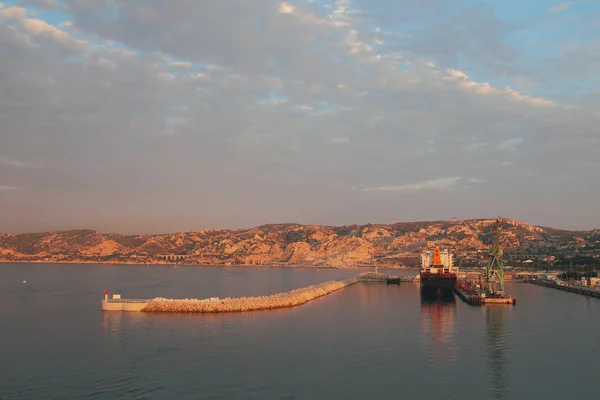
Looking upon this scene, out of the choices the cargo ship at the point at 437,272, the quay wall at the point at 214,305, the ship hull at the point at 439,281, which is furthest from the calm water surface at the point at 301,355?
the cargo ship at the point at 437,272

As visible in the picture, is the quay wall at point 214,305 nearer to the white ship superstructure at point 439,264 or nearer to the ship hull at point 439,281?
the ship hull at point 439,281

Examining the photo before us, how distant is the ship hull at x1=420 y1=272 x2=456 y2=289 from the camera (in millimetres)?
81312

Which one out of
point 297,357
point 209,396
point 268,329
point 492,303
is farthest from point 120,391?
point 492,303

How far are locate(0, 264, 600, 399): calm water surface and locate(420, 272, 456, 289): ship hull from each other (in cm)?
2712

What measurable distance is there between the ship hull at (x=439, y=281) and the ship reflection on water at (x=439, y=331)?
8.66 m

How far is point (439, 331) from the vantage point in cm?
4200

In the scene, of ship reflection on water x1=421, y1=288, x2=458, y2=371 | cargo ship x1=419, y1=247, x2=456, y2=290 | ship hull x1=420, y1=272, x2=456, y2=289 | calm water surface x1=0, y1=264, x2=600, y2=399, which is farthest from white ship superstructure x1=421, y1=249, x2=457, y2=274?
calm water surface x1=0, y1=264, x2=600, y2=399

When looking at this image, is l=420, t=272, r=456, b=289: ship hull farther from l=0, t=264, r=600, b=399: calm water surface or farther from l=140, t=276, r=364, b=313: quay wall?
l=140, t=276, r=364, b=313: quay wall

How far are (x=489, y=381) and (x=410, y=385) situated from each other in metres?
4.39

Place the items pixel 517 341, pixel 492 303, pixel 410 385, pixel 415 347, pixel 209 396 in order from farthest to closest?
pixel 492 303, pixel 517 341, pixel 415 347, pixel 410 385, pixel 209 396

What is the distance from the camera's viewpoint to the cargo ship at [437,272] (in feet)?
268

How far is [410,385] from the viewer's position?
2595 centimetres

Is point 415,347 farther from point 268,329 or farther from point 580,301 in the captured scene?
point 580,301

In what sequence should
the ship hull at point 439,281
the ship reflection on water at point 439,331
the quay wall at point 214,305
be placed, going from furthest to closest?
the ship hull at point 439,281, the quay wall at point 214,305, the ship reflection on water at point 439,331
